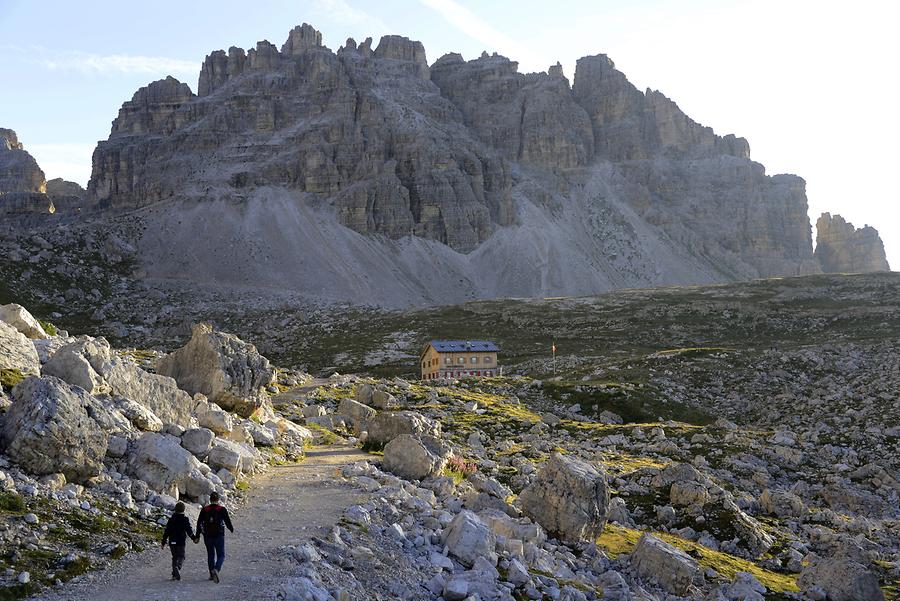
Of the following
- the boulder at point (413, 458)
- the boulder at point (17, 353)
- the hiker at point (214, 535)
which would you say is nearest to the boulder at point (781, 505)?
the boulder at point (413, 458)

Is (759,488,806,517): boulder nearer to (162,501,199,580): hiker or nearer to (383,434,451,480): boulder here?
(383,434,451,480): boulder

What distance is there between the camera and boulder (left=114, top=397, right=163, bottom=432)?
75.3ft

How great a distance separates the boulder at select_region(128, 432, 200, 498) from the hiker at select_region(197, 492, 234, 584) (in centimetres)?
419

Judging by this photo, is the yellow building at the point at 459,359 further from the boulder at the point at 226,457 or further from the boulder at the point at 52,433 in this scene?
the boulder at the point at 52,433

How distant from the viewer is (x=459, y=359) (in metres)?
98.2

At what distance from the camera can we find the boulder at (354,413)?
41.5 metres

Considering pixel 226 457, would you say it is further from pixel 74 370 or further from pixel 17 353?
pixel 17 353

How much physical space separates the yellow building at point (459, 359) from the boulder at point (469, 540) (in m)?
75.9

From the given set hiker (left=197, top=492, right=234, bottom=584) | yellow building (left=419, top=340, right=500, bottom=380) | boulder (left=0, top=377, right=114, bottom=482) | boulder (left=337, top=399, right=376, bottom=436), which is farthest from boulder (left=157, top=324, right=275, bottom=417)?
yellow building (left=419, top=340, right=500, bottom=380)

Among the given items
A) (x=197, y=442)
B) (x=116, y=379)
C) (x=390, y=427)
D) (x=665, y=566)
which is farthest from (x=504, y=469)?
(x=116, y=379)

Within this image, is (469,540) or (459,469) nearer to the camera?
(469,540)

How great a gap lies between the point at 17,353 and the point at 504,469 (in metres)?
19.9

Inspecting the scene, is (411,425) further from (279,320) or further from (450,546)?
(279,320)

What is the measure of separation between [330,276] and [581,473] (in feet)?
577
